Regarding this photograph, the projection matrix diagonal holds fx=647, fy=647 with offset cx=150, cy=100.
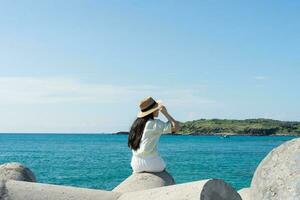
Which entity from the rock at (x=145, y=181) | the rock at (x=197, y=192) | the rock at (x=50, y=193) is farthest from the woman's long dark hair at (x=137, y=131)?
the rock at (x=197, y=192)

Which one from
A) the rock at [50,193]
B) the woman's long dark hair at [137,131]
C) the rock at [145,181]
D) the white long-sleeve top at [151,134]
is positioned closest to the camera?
the rock at [50,193]

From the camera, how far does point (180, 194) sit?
7781 mm

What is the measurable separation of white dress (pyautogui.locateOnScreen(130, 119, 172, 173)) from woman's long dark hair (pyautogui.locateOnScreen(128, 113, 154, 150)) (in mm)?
70

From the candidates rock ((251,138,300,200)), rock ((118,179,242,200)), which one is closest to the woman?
rock ((118,179,242,200))

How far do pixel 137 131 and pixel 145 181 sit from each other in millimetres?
808

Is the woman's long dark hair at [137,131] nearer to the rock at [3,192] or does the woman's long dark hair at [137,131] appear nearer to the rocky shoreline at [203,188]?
the rocky shoreline at [203,188]

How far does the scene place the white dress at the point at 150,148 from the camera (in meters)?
10.0

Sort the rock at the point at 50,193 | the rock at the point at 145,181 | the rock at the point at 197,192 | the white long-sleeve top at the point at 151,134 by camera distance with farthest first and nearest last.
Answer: the white long-sleeve top at the point at 151,134
the rock at the point at 145,181
the rock at the point at 50,193
the rock at the point at 197,192

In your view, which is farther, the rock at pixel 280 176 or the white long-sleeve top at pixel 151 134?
the white long-sleeve top at pixel 151 134

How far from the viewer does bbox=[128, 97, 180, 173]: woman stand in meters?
10.0

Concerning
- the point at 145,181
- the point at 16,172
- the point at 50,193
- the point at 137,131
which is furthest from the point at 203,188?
the point at 16,172

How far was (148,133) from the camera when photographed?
10.0 meters

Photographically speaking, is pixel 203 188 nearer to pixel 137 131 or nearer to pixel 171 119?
pixel 171 119

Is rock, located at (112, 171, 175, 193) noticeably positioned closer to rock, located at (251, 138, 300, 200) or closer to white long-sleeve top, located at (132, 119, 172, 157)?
white long-sleeve top, located at (132, 119, 172, 157)
